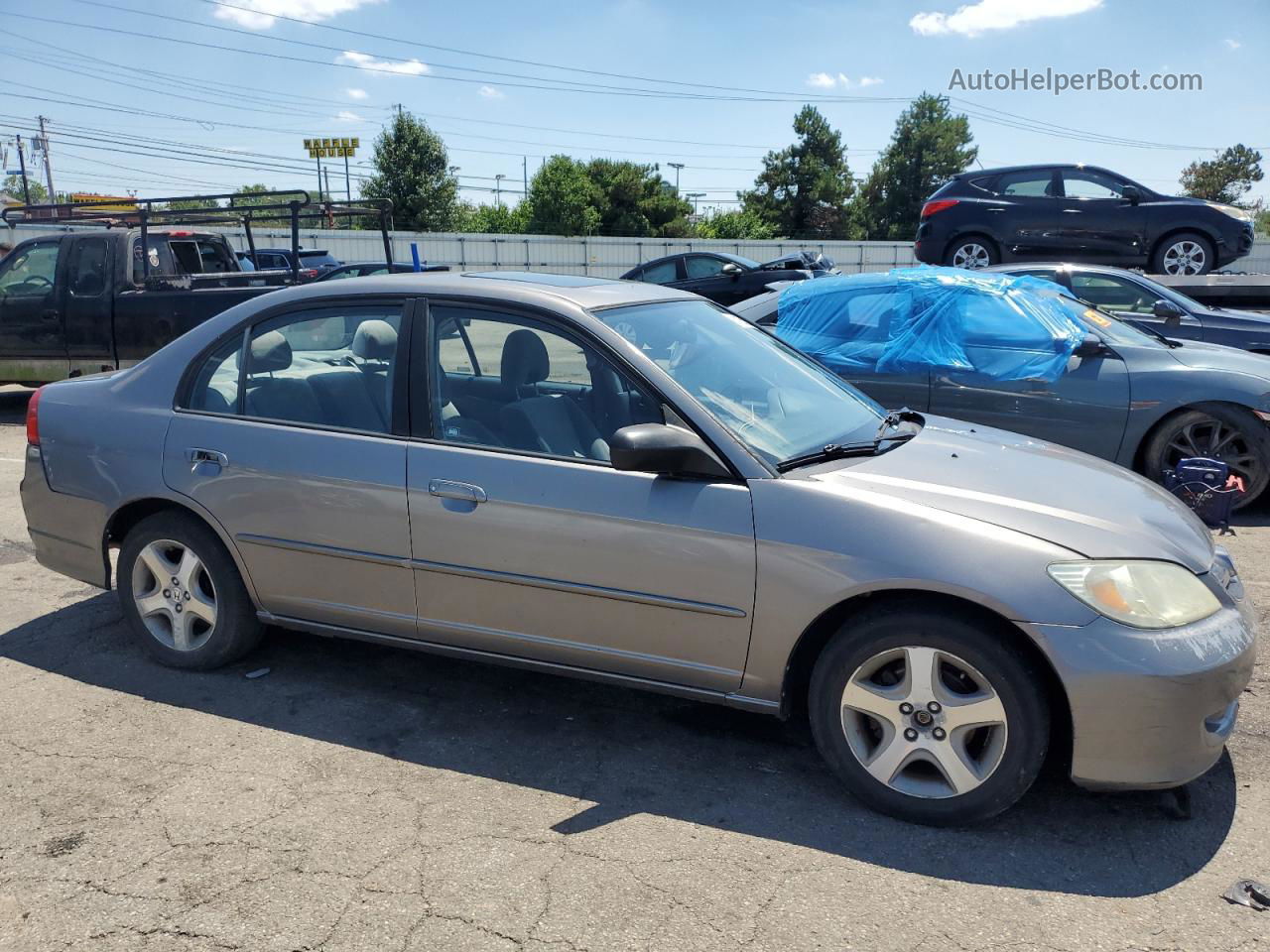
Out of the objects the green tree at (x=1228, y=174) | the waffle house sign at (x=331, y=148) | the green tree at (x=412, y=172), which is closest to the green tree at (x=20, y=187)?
the waffle house sign at (x=331, y=148)

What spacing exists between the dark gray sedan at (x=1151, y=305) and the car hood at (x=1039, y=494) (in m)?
5.44

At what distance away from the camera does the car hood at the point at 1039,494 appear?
3.04 metres

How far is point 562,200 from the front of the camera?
5281 cm

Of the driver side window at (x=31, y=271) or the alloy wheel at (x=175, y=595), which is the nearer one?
the alloy wheel at (x=175, y=595)

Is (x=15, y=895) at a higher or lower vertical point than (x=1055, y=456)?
lower

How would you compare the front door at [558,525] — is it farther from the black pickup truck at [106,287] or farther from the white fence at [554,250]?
the white fence at [554,250]

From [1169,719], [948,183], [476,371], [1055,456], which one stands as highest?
[948,183]

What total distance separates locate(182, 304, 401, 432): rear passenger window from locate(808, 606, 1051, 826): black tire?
1835 mm

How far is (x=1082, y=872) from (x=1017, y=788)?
0.27m

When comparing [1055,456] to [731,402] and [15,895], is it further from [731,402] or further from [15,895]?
[15,895]

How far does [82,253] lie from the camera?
34.9 ft

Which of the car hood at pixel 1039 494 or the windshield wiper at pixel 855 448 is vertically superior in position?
the windshield wiper at pixel 855 448

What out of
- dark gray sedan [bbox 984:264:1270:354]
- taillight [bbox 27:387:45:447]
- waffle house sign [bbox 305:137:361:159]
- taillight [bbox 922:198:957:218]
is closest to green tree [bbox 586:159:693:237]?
waffle house sign [bbox 305:137:361:159]

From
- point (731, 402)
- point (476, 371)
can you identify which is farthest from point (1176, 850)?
point (476, 371)
